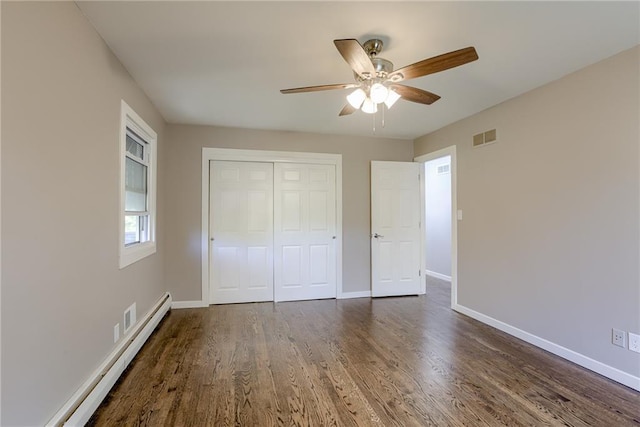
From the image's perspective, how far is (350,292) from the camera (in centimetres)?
452

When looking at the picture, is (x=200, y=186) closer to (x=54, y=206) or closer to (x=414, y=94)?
(x=54, y=206)

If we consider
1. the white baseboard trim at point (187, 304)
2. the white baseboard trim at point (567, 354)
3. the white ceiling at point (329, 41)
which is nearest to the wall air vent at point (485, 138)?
the white ceiling at point (329, 41)

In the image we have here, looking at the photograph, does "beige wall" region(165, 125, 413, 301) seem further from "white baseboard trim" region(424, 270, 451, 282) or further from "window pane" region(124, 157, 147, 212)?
"white baseboard trim" region(424, 270, 451, 282)

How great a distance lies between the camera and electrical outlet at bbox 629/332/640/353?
2150 millimetres

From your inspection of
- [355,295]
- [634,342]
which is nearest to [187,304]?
[355,295]

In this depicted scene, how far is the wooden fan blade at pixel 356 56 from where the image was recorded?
1606mm

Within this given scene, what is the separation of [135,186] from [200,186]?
1.05m

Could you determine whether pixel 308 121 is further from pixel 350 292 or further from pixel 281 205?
pixel 350 292

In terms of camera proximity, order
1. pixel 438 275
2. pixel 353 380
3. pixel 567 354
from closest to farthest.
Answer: pixel 353 380 < pixel 567 354 < pixel 438 275

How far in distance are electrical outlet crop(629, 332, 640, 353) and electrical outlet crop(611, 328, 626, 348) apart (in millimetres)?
45

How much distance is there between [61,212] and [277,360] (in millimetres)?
1825

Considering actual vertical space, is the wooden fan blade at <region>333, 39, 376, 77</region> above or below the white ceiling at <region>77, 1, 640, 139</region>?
below

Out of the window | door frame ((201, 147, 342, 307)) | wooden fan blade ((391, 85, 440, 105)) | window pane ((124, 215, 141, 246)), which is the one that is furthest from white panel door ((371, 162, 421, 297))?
window pane ((124, 215, 141, 246))

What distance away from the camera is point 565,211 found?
104 inches
